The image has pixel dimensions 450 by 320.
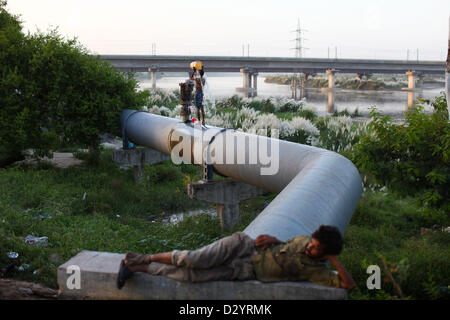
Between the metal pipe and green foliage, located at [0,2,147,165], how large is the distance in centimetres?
296

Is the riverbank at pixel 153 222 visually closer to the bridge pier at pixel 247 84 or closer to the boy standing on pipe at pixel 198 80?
the boy standing on pipe at pixel 198 80

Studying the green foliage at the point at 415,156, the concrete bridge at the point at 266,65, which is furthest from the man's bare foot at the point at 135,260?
the concrete bridge at the point at 266,65

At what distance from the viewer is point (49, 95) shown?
1178 centimetres

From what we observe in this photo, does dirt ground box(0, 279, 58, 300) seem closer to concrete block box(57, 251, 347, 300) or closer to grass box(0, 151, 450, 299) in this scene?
grass box(0, 151, 450, 299)

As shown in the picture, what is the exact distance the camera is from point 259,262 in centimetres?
396

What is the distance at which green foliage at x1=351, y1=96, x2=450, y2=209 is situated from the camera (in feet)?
20.4

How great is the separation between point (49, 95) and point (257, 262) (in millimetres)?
9653

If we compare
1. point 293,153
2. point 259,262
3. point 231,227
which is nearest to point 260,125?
point 231,227

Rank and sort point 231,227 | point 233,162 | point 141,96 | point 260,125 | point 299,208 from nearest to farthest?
point 299,208
point 233,162
point 231,227
point 141,96
point 260,125

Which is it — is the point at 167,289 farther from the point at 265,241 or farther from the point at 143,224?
the point at 143,224

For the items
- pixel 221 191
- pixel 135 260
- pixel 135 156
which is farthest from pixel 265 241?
pixel 135 156

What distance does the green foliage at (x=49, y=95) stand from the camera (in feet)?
38.0
